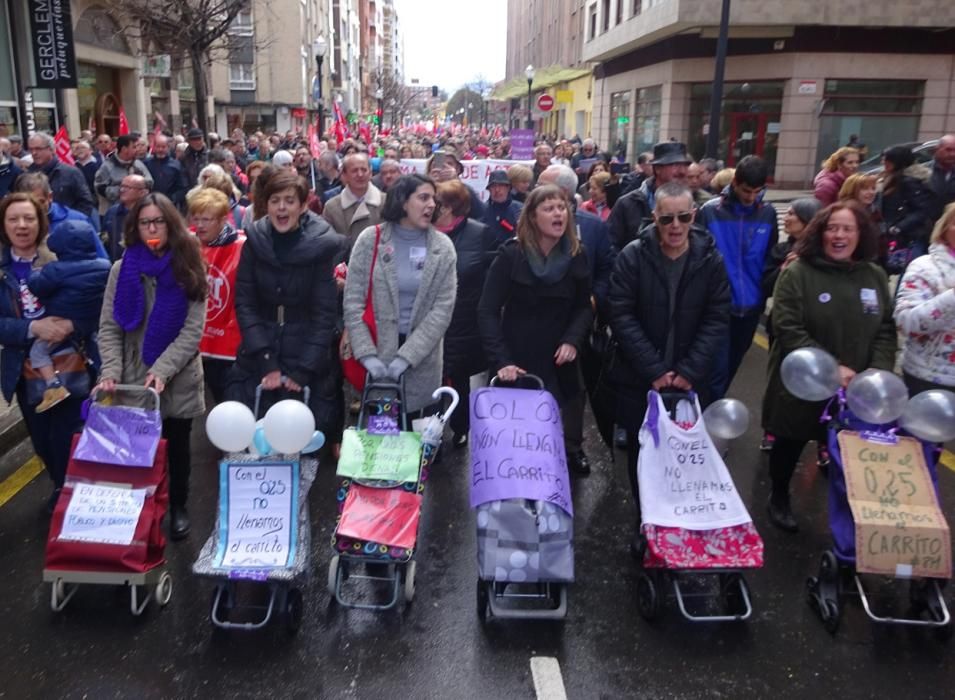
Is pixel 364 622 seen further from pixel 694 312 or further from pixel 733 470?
pixel 733 470

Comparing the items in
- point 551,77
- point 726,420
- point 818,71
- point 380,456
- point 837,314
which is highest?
point 551,77

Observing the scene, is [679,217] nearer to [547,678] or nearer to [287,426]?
[287,426]

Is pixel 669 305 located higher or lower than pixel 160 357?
higher

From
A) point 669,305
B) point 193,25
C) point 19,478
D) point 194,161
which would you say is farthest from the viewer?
point 193,25

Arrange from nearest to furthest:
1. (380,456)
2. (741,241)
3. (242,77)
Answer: (380,456) → (741,241) → (242,77)

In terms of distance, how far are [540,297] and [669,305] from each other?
0.73 m

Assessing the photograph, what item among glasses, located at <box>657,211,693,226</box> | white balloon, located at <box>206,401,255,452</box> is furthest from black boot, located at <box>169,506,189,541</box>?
glasses, located at <box>657,211,693,226</box>

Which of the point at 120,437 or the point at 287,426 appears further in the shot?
the point at 120,437

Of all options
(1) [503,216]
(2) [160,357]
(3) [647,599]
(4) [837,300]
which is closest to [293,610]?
(2) [160,357]

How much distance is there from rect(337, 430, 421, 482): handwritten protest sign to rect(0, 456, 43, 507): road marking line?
2.64m

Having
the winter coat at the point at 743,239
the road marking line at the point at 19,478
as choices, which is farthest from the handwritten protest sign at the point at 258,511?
the winter coat at the point at 743,239

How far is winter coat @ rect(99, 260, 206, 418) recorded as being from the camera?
4.34 m

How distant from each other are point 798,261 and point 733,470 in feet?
5.87

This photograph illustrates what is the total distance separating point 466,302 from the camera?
18.3ft
